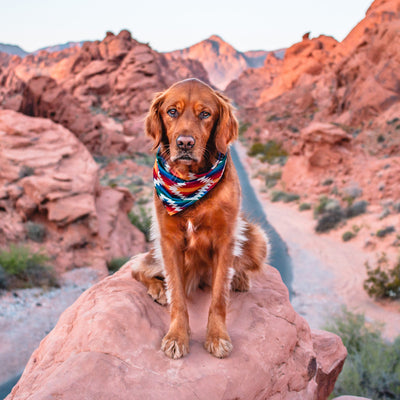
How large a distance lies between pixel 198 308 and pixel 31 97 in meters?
26.5

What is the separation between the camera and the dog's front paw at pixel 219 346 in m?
2.92

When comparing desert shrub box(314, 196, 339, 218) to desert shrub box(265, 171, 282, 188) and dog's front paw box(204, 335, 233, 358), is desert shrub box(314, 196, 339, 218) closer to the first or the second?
desert shrub box(265, 171, 282, 188)

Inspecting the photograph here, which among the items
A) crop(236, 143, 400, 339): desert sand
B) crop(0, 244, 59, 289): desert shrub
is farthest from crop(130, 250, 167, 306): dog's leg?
crop(0, 244, 59, 289): desert shrub

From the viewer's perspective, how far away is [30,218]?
10812mm

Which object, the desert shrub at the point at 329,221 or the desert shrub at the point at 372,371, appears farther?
the desert shrub at the point at 329,221

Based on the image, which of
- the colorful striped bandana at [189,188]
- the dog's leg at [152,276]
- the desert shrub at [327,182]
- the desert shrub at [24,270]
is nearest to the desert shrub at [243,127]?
the desert shrub at [327,182]

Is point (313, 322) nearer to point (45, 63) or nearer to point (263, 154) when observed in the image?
point (263, 154)

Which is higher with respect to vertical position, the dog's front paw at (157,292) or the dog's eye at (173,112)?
the dog's eye at (173,112)

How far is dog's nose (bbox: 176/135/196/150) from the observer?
2.65 meters

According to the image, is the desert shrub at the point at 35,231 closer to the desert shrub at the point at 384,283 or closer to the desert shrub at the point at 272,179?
the desert shrub at the point at 384,283

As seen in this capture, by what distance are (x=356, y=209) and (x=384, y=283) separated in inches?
244

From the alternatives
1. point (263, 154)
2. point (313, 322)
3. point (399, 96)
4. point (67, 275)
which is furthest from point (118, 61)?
point (313, 322)

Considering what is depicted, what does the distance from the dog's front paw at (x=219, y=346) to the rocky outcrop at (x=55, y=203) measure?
797 cm

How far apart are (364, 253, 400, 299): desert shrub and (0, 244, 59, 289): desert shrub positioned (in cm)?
843
